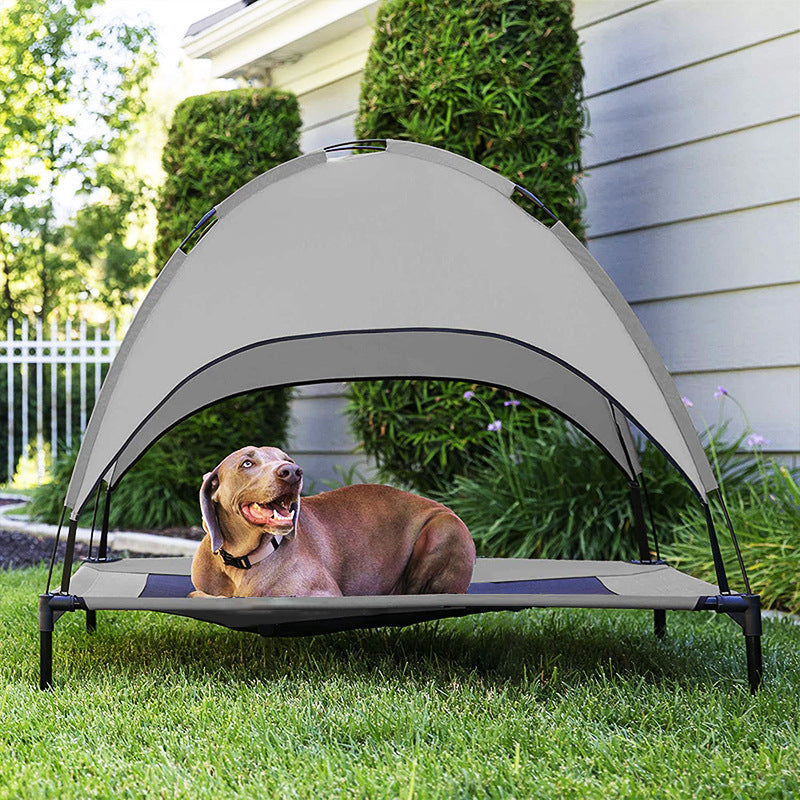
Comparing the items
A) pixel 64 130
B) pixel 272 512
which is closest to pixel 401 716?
pixel 272 512

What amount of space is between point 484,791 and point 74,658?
160cm

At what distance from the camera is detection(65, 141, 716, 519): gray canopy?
9.21ft

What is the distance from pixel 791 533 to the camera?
3.85 meters

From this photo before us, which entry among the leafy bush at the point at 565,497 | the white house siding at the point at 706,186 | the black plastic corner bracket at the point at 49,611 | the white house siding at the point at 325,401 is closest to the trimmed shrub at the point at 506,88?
the white house siding at the point at 706,186

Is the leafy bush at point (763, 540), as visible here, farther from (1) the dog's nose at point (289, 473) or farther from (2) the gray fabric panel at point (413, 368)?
(1) the dog's nose at point (289, 473)

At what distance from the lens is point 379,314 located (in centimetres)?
325

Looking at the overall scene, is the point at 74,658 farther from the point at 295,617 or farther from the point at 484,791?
the point at 484,791

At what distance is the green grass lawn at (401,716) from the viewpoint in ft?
6.50

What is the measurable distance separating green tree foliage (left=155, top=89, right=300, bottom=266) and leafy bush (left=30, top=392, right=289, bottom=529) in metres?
1.15

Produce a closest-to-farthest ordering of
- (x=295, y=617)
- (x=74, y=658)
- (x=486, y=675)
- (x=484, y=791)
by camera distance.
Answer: (x=484, y=791)
(x=295, y=617)
(x=486, y=675)
(x=74, y=658)

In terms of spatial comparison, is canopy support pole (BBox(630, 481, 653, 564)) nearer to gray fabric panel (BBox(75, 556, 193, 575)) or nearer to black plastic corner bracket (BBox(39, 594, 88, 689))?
gray fabric panel (BBox(75, 556, 193, 575))

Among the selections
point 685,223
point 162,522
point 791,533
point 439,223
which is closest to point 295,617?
point 439,223

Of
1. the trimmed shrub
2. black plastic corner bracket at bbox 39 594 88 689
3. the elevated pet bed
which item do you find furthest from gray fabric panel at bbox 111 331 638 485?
the trimmed shrub

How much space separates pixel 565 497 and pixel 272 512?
216 cm
